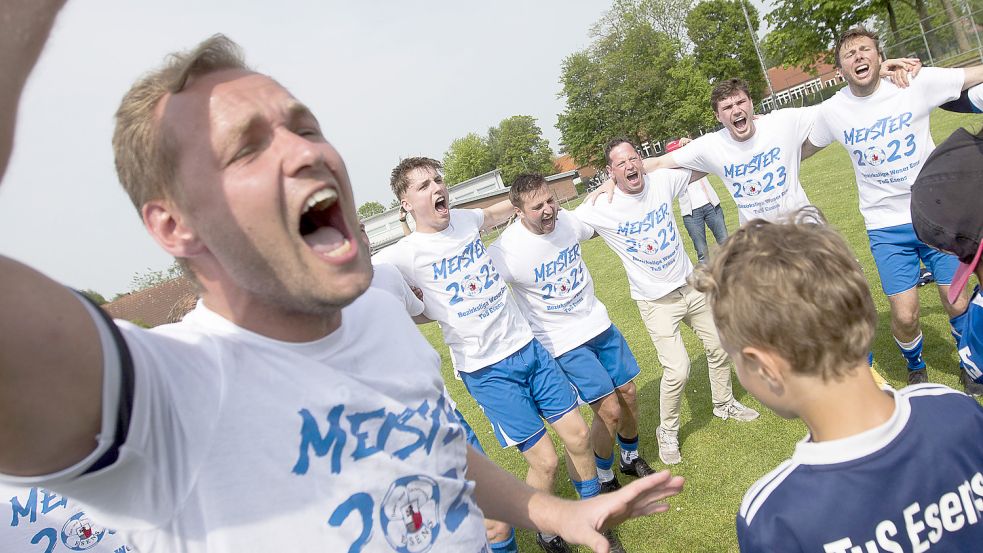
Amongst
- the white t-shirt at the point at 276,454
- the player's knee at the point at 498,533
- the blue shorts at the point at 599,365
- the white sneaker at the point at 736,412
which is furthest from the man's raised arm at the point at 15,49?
the white sneaker at the point at 736,412

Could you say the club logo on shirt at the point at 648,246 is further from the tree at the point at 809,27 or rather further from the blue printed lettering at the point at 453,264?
the tree at the point at 809,27

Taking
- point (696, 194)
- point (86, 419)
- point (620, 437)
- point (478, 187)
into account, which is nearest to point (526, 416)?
point (620, 437)

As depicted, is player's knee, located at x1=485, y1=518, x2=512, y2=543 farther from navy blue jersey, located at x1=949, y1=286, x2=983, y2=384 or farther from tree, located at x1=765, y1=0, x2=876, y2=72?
tree, located at x1=765, y1=0, x2=876, y2=72

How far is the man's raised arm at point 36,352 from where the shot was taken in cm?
89

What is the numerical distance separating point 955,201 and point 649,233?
12.4ft

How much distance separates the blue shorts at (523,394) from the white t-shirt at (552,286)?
1.20 ft

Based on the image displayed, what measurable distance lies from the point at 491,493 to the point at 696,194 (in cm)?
937

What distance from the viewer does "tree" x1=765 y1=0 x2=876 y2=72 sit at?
38375mm

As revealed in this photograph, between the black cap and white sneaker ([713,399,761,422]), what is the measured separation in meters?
4.00

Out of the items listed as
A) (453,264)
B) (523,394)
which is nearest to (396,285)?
→ (453,264)

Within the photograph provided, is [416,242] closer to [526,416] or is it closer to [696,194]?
[526,416]

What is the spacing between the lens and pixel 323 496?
1376 millimetres

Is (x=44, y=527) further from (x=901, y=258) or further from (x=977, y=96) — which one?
(x=977, y=96)

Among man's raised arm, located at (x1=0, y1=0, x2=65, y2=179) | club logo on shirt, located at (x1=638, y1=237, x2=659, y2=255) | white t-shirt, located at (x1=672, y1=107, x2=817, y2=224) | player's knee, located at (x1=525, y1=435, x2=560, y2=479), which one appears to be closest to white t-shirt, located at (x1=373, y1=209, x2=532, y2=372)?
player's knee, located at (x1=525, y1=435, x2=560, y2=479)
